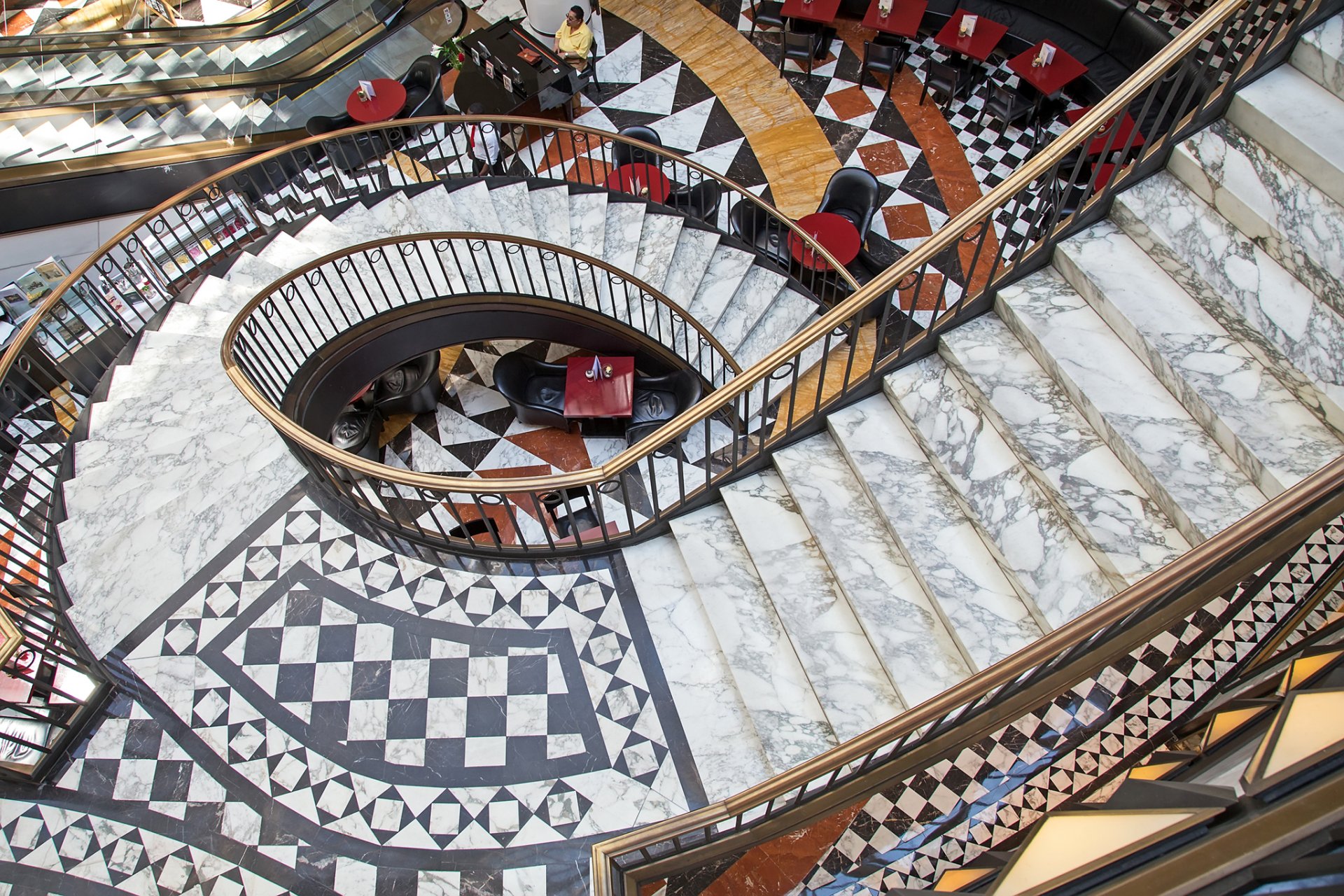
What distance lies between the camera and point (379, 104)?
7348mm

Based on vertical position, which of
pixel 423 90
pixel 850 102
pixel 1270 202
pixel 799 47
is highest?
pixel 423 90

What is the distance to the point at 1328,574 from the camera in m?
3.24

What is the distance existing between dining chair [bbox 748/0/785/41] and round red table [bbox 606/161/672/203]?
2617mm

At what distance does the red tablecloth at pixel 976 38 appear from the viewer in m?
7.27

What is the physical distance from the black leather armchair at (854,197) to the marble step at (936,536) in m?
3.15

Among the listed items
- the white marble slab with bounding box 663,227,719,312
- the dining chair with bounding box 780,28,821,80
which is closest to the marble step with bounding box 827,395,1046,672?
the white marble slab with bounding box 663,227,719,312

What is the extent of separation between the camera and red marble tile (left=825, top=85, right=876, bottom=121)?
771cm

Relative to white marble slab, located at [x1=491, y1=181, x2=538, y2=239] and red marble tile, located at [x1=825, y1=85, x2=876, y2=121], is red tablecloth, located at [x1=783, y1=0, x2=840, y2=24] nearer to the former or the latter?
red marble tile, located at [x1=825, y1=85, x2=876, y2=121]

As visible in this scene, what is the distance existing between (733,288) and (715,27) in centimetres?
404

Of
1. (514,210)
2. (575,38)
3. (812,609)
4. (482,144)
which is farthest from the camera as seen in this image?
(575,38)

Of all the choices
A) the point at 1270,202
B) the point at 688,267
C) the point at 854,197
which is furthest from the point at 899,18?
the point at 1270,202

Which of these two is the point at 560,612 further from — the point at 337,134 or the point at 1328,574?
the point at 337,134

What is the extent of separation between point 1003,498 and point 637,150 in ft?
16.3

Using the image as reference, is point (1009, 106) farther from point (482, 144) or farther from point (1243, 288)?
point (1243, 288)
